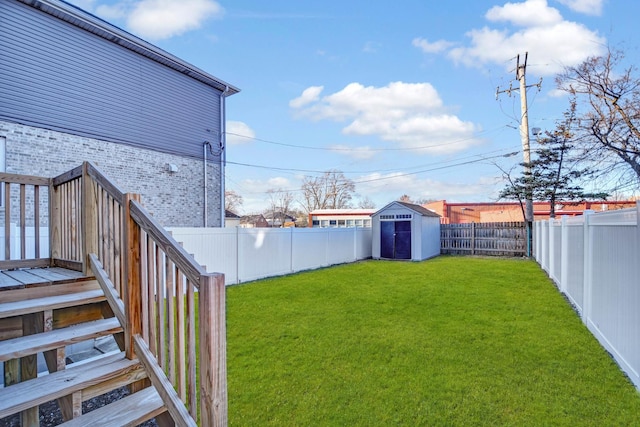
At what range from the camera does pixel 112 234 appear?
2365 mm

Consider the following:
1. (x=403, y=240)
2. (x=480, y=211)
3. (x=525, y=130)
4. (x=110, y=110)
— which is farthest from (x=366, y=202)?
(x=110, y=110)

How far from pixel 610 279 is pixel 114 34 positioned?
1048 cm

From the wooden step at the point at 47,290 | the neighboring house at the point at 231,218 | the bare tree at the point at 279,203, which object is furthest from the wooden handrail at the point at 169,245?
the bare tree at the point at 279,203

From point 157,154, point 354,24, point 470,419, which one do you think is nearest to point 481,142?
point 354,24

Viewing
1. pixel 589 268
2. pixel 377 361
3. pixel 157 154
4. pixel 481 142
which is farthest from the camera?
pixel 481 142

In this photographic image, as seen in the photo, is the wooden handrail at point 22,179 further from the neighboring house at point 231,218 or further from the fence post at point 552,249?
the neighboring house at point 231,218

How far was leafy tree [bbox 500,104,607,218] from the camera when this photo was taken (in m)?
13.0

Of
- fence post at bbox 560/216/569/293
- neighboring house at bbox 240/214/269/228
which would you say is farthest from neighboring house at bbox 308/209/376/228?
fence post at bbox 560/216/569/293

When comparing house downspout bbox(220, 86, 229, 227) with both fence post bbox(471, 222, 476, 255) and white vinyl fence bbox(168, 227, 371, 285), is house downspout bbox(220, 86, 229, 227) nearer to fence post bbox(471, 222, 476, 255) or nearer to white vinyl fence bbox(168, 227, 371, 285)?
white vinyl fence bbox(168, 227, 371, 285)

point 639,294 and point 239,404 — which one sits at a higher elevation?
point 639,294

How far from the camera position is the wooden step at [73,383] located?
1.70 meters

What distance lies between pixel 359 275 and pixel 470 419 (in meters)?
6.43

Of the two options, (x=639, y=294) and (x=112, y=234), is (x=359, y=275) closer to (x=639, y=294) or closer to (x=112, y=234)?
(x=639, y=294)

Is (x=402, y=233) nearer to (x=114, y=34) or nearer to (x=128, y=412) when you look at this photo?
(x=114, y=34)
